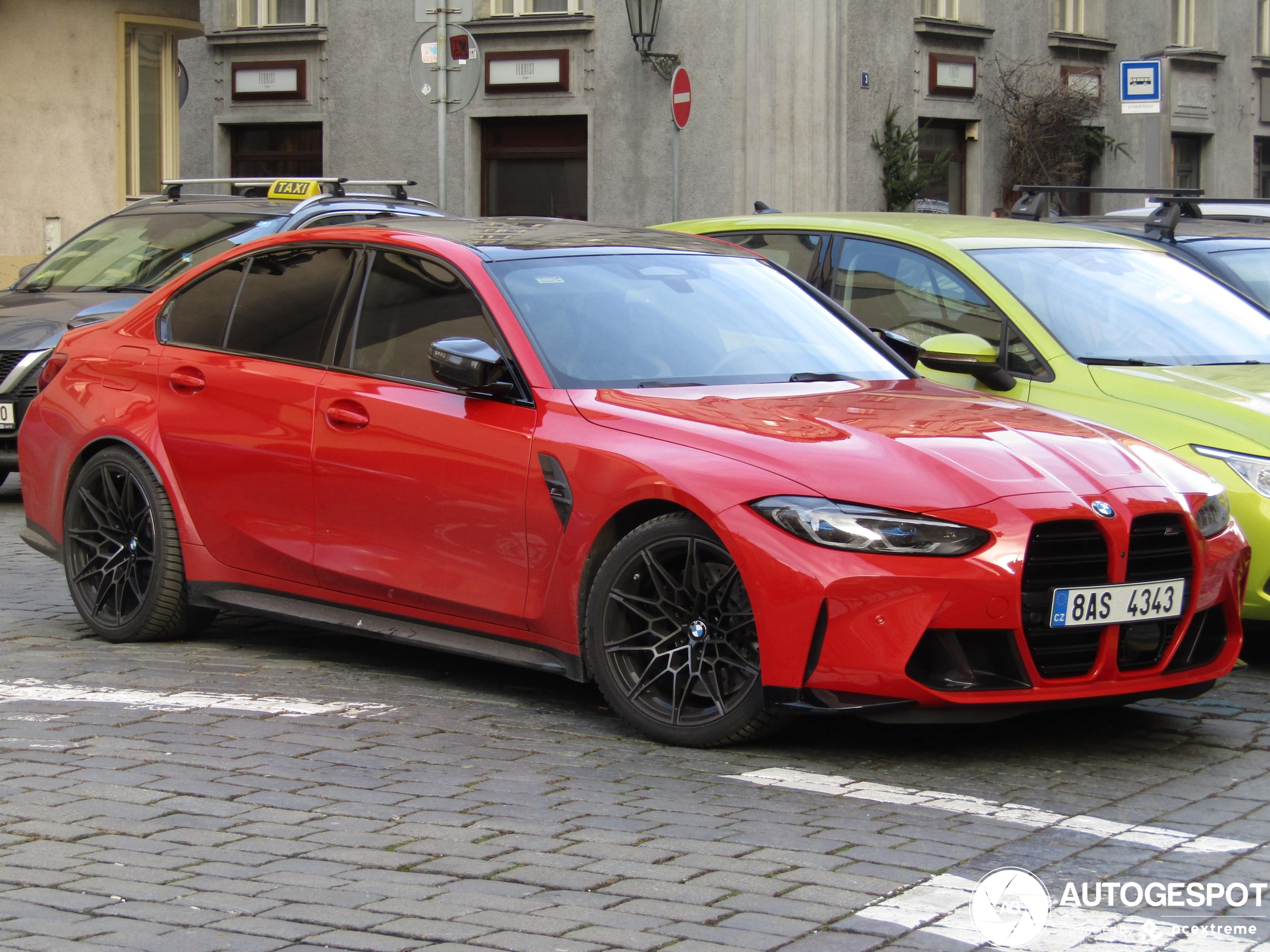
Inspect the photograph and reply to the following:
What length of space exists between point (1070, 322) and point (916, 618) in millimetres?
2974

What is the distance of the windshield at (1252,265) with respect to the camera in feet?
31.9

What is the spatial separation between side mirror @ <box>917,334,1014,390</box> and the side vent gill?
1989 millimetres

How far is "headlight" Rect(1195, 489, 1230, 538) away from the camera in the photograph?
5480 millimetres

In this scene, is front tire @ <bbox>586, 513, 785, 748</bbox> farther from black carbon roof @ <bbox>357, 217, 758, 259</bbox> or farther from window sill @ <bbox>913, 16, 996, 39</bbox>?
window sill @ <bbox>913, 16, 996, 39</bbox>

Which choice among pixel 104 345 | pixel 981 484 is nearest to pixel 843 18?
pixel 104 345

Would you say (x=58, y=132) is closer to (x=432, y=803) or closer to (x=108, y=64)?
(x=108, y=64)

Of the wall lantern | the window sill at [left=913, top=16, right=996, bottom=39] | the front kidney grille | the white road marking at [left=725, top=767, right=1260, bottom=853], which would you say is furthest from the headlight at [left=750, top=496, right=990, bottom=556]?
the window sill at [left=913, top=16, right=996, bottom=39]

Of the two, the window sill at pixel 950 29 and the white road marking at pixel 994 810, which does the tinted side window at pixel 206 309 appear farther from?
the window sill at pixel 950 29

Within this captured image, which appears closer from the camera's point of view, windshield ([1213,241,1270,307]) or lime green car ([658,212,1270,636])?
lime green car ([658,212,1270,636])

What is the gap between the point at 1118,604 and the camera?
5.14 m

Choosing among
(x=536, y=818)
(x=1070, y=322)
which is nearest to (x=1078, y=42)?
(x=1070, y=322)

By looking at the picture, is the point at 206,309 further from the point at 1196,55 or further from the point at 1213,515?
the point at 1196,55

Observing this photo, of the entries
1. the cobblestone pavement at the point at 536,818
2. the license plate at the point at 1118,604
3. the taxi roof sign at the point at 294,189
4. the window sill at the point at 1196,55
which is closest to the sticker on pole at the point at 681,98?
the taxi roof sign at the point at 294,189

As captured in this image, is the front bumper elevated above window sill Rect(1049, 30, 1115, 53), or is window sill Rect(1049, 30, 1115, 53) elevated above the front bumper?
window sill Rect(1049, 30, 1115, 53)
